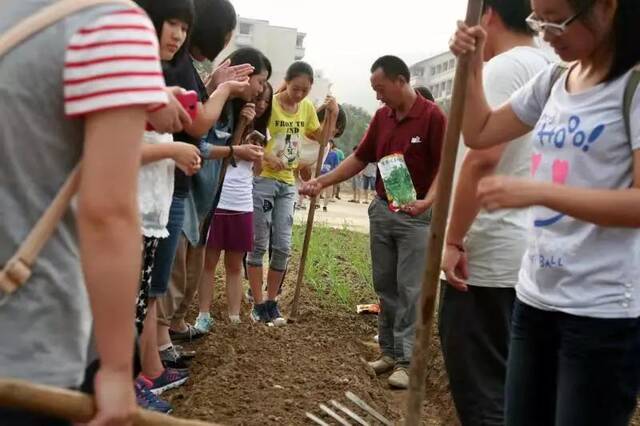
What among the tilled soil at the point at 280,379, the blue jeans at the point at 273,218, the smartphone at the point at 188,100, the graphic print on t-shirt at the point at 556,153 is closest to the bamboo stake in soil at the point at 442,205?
the graphic print on t-shirt at the point at 556,153

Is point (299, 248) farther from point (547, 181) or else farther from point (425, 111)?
point (547, 181)

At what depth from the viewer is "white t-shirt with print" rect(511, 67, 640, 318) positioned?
1798 millimetres

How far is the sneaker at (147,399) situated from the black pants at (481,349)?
142 centimetres

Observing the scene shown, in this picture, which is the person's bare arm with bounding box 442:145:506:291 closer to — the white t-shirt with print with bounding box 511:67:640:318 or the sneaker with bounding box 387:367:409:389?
the white t-shirt with print with bounding box 511:67:640:318

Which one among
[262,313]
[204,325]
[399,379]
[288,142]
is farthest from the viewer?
[288,142]

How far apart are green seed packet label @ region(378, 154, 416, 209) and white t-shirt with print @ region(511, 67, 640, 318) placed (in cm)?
260

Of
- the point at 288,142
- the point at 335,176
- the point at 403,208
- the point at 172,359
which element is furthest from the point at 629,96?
the point at 288,142

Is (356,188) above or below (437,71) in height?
below

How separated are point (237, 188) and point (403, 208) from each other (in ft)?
3.87

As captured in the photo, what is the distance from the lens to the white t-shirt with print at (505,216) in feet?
8.22

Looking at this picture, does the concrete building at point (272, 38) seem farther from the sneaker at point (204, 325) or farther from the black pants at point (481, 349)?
the black pants at point (481, 349)

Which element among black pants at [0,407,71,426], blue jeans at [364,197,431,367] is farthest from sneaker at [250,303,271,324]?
black pants at [0,407,71,426]

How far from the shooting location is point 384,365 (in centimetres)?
494

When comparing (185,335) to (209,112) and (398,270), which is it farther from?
(209,112)
